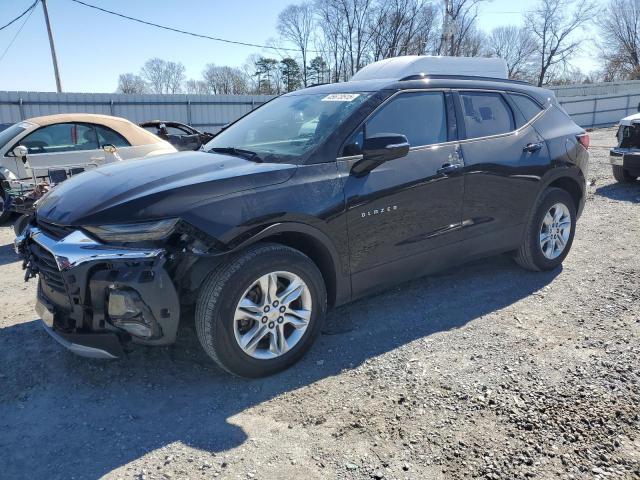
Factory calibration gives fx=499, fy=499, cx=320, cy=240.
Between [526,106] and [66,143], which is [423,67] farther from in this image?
[66,143]

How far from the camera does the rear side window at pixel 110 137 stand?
8.05 metres

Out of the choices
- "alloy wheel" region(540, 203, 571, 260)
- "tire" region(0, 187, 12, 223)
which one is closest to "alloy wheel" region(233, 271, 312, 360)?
"alloy wheel" region(540, 203, 571, 260)

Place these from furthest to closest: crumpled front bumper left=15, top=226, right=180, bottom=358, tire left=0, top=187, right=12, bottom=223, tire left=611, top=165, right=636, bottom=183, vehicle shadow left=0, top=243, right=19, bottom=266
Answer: tire left=611, top=165, right=636, bottom=183
tire left=0, top=187, right=12, bottom=223
vehicle shadow left=0, top=243, right=19, bottom=266
crumpled front bumper left=15, top=226, right=180, bottom=358

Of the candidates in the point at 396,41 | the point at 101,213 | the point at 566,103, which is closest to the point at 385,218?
the point at 101,213

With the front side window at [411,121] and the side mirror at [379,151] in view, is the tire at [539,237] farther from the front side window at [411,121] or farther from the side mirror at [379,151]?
the side mirror at [379,151]

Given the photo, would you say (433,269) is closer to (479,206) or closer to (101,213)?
(479,206)

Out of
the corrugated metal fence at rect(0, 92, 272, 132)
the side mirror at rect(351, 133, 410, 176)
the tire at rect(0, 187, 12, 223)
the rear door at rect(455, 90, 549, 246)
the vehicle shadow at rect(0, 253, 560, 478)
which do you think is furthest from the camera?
the corrugated metal fence at rect(0, 92, 272, 132)

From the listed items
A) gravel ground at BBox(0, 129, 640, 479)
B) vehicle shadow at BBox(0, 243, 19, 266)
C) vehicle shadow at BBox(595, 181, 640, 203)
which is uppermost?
vehicle shadow at BBox(595, 181, 640, 203)

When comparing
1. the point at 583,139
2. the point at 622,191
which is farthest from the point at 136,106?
the point at 583,139

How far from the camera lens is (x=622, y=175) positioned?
9477mm

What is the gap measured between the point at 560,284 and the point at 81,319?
13.3 ft

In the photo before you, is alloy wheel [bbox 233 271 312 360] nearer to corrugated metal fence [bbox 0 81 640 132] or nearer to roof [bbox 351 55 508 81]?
roof [bbox 351 55 508 81]

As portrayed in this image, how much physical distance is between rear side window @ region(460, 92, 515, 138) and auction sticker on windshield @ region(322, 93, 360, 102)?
1.03 m

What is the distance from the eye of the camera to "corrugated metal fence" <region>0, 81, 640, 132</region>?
1616cm
